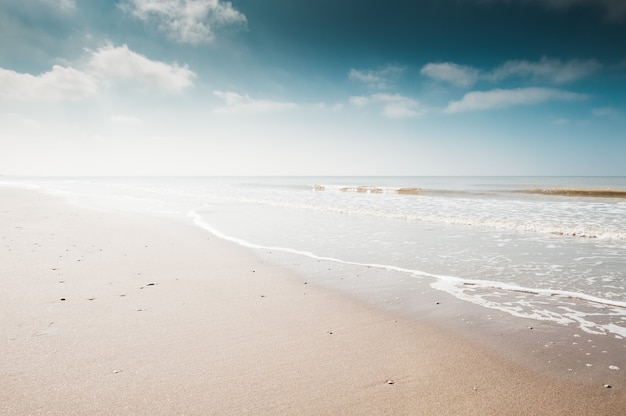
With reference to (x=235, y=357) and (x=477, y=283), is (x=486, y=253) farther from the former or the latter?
(x=235, y=357)

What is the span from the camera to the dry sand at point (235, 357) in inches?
114

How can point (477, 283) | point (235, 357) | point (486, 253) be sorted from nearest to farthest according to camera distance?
point (235, 357)
point (477, 283)
point (486, 253)

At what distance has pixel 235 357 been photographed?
3.68 metres

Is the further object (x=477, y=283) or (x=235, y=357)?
(x=477, y=283)

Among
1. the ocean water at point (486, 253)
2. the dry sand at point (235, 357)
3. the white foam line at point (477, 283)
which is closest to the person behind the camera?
the dry sand at point (235, 357)

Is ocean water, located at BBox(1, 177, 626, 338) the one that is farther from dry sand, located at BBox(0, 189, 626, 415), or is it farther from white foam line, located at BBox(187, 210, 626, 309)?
dry sand, located at BBox(0, 189, 626, 415)

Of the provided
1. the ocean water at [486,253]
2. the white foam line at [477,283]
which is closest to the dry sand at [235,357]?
the ocean water at [486,253]

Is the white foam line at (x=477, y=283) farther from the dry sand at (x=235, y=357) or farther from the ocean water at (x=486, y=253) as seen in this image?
the dry sand at (x=235, y=357)

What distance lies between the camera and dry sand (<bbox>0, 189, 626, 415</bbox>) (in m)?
2.90

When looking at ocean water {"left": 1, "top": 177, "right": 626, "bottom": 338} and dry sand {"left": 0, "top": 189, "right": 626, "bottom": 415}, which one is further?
ocean water {"left": 1, "top": 177, "right": 626, "bottom": 338}

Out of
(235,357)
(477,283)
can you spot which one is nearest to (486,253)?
(477,283)

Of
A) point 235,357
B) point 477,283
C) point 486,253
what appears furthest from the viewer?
point 486,253

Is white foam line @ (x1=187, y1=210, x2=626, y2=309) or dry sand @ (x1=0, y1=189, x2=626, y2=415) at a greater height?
dry sand @ (x1=0, y1=189, x2=626, y2=415)

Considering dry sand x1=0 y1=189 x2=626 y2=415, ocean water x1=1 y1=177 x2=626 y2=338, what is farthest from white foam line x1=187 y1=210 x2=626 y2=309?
dry sand x1=0 y1=189 x2=626 y2=415
